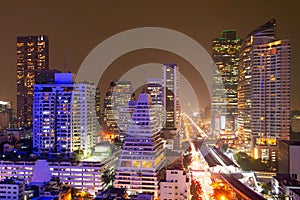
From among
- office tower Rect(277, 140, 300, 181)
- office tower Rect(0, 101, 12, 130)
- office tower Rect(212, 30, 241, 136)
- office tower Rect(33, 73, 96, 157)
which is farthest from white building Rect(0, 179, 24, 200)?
office tower Rect(212, 30, 241, 136)

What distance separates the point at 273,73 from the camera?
53.7 ft

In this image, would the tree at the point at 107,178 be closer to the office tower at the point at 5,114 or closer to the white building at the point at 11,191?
the white building at the point at 11,191

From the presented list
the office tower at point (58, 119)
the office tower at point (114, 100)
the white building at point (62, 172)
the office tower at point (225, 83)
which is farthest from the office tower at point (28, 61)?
the white building at point (62, 172)

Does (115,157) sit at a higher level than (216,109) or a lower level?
lower

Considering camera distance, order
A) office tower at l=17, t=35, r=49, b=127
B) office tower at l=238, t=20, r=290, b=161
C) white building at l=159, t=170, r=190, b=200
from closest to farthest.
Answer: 1. white building at l=159, t=170, r=190, b=200
2. office tower at l=238, t=20, r=290, b=161
3. office tower at l=17, t=35, r=49, b=127

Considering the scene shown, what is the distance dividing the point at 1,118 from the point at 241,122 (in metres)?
→ 18.4

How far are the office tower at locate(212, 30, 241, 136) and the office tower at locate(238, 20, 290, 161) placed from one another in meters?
8.32

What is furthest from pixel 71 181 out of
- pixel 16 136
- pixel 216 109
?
pixel 216 109

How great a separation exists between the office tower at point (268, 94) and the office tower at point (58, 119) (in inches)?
359

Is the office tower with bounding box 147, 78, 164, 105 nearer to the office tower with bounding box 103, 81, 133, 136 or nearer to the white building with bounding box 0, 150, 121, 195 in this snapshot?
the office tower with bounding box 103, 81, 133, 136

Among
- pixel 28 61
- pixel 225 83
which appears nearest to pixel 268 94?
pixel 225 83

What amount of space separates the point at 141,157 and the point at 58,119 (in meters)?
5.00

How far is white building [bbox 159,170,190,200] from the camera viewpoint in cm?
909

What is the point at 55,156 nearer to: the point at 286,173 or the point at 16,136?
the point at 16,136
